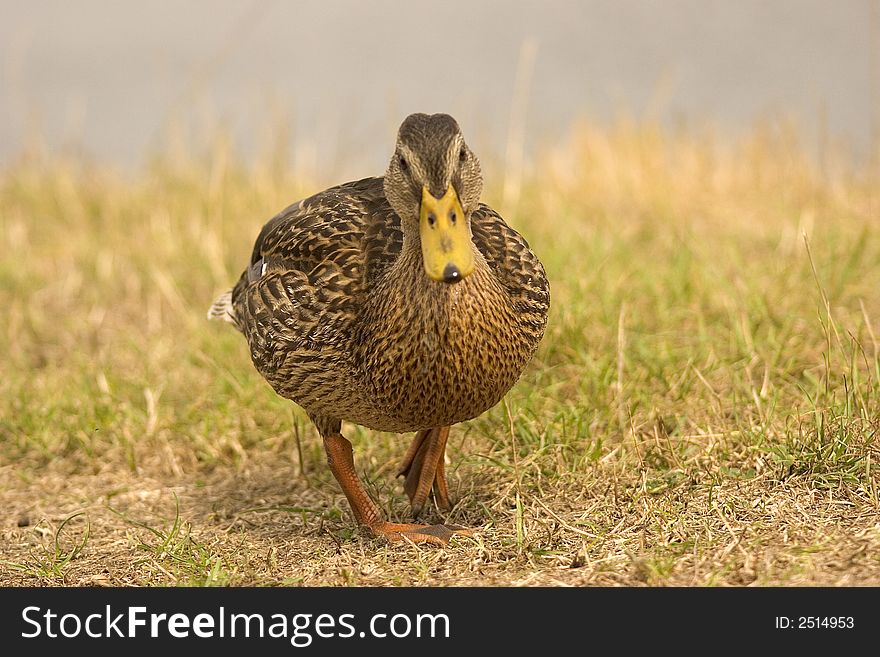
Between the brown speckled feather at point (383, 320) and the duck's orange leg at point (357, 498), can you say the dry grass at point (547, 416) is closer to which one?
the duck's orange leg at point (357, 498)

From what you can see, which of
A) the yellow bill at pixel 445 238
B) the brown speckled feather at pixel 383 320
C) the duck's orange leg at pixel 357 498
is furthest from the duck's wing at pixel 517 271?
the duck's orange leg at pixel 357 498

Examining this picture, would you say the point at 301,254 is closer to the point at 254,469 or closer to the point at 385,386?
the point at 385,386

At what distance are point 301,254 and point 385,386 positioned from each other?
Result: 1.87 ft

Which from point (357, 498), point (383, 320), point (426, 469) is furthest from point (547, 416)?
point (383, 320)

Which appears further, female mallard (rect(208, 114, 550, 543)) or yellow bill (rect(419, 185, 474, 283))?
female mallard (rect(208, 114, 550, 543))

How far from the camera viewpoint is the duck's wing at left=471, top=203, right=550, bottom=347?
312 cm

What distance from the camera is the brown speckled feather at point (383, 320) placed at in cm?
292

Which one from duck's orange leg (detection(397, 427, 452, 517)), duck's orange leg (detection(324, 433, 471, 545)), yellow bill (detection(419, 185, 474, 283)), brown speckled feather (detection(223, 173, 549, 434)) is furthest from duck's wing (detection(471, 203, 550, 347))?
duck's orange leg (detection(324, 433, 471, 545))

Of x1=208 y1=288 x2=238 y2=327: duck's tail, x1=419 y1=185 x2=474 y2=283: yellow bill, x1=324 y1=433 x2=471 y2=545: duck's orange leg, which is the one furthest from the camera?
x1=208 y1=288 x2=238 y2=327: duck's tail

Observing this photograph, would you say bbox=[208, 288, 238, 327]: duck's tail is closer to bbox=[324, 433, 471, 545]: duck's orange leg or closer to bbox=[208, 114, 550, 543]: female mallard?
bbox=[208, 114, 550, 543]: female mallard

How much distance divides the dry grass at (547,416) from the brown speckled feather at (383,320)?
44 centimetres

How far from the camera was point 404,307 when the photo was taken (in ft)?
9.64

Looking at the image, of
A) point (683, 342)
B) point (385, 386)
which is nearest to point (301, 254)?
point (385, 386)

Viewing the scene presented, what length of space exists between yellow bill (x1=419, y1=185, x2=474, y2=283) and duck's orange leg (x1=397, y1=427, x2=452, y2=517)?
2.69 ft
